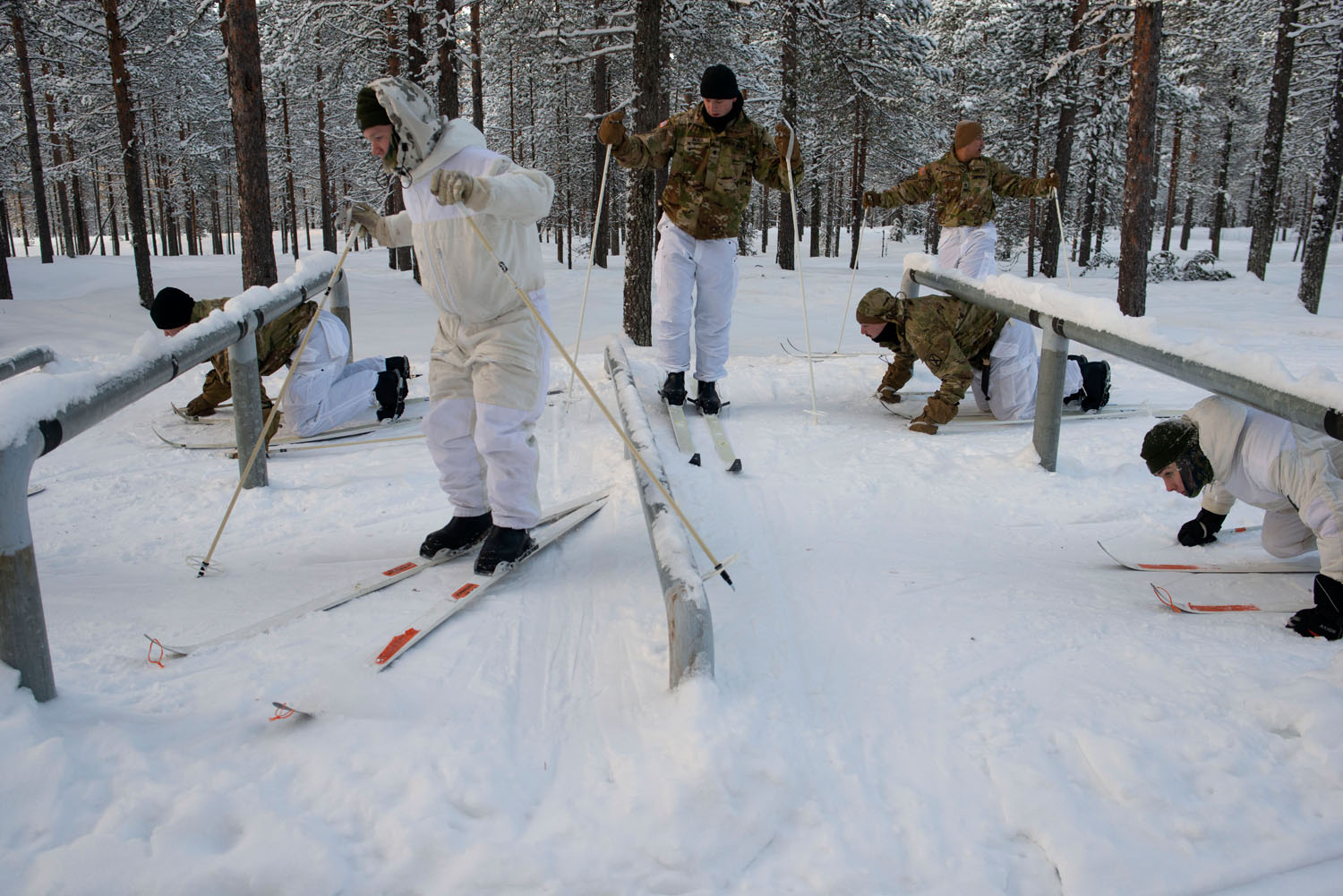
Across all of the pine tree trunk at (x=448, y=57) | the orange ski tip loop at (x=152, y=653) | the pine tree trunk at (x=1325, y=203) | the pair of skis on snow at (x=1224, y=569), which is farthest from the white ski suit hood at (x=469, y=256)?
the pine tree trunk at (x=1325, y=203)

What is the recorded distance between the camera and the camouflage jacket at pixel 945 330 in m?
5.98

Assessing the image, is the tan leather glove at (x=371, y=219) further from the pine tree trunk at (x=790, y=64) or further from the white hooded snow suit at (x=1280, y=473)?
the pine tree trunk at (x=790, y=64)

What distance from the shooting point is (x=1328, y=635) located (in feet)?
9.01

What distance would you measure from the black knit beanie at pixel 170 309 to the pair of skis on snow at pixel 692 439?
345 centimetres

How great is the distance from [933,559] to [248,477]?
3.77 m

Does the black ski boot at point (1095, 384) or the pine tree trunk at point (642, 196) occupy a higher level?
the pine tree trunk at point (642, 196)

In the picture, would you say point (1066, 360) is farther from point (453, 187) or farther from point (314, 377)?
point (314, 377)

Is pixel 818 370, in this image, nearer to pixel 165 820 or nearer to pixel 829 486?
pixel 829 486

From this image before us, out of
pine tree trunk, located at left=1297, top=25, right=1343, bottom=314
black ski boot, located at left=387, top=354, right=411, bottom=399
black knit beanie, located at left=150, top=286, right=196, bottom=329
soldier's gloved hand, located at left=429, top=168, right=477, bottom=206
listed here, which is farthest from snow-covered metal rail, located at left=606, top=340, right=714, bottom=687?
pine tree trunk, located at left=1297, top=25, right=1343, bottom=314

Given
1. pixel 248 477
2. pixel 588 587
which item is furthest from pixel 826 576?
pixel 248 477

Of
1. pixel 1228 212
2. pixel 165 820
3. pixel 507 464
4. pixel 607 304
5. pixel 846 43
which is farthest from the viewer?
pixel 1228 212

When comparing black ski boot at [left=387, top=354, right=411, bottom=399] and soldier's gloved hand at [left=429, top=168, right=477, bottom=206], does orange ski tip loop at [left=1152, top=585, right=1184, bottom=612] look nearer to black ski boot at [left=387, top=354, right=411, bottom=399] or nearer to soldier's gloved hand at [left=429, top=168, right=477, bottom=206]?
soldier's gloved hand at [left=429, top=168, right=477, bottom=206]

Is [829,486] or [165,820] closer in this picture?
[165,820]

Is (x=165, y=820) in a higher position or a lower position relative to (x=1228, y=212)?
lower
